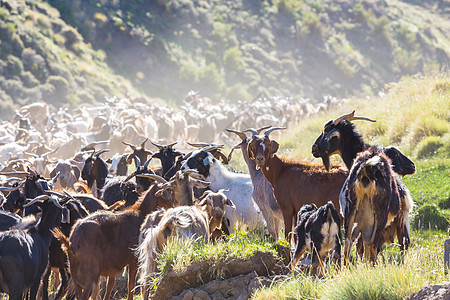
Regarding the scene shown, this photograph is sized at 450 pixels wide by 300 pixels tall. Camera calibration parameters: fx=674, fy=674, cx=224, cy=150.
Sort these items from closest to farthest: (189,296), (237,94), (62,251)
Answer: (189,296)
(62,251)
(237,94)

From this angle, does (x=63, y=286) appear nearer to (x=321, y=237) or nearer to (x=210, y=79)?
(x=321, y=237)

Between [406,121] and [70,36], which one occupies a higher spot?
[70,36]

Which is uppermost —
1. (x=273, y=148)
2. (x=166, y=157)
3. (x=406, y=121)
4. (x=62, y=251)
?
(x=406, y=121)

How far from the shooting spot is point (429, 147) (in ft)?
55.2

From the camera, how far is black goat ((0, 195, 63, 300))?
8.92 meters

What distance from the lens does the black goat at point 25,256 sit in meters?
8.92

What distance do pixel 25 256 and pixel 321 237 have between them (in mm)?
4052

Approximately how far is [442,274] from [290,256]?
93.7 inches

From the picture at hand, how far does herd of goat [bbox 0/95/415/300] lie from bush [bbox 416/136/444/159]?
584cm

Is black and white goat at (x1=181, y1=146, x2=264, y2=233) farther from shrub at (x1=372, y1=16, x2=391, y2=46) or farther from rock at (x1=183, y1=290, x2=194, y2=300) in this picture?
shrub at (x1=372, y1=16, x2=391, y2=46)

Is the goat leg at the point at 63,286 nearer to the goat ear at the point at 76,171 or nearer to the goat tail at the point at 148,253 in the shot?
the goat tail at the point at 148,253

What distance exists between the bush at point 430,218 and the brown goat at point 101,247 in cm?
507

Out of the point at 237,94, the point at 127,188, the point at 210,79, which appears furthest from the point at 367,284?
the point at 237,94

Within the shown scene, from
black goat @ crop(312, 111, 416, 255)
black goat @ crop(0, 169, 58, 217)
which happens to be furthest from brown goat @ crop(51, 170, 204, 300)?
black goat @ crop(312, 111, 416, 255)
